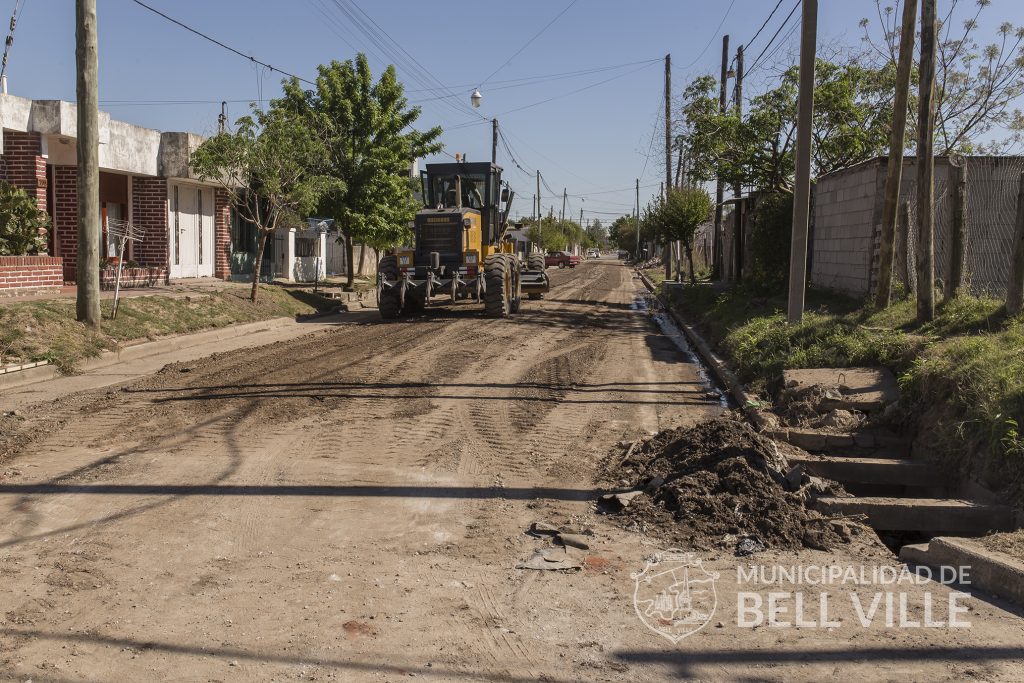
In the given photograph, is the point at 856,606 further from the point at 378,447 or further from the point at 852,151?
the point at 852,151

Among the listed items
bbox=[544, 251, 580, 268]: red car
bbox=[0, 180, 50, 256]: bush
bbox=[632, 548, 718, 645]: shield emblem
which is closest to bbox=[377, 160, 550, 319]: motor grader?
bbox=[0, 180, 50, 256]: bush

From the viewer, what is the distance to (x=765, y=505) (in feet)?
19.6

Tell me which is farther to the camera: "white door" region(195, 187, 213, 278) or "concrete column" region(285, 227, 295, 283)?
"concrete column" region(285, 227, 295, 283)

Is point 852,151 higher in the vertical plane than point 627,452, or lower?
higher

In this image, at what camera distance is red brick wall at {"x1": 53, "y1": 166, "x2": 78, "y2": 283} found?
21172 millimetres

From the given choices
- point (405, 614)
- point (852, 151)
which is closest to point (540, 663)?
point (405, 614)

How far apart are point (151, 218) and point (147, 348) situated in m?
9.85

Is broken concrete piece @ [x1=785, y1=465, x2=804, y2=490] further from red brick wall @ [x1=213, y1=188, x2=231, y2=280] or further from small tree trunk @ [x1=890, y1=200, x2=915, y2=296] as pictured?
red brick wall @ [x1=213, y1=188, x2=231, y2=280]

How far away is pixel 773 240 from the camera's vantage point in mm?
20922

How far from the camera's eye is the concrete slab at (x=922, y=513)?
609cm

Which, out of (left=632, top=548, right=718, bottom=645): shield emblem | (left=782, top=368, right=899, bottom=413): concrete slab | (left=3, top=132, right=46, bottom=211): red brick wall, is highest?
(left=3, top=132, right=46, bottom=211): red brick wall

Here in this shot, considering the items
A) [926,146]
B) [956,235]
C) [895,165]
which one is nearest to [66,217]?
[895,165]

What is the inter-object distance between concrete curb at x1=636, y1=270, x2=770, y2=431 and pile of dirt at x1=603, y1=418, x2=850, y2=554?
5.66 feet

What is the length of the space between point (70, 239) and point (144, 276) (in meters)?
2.07
